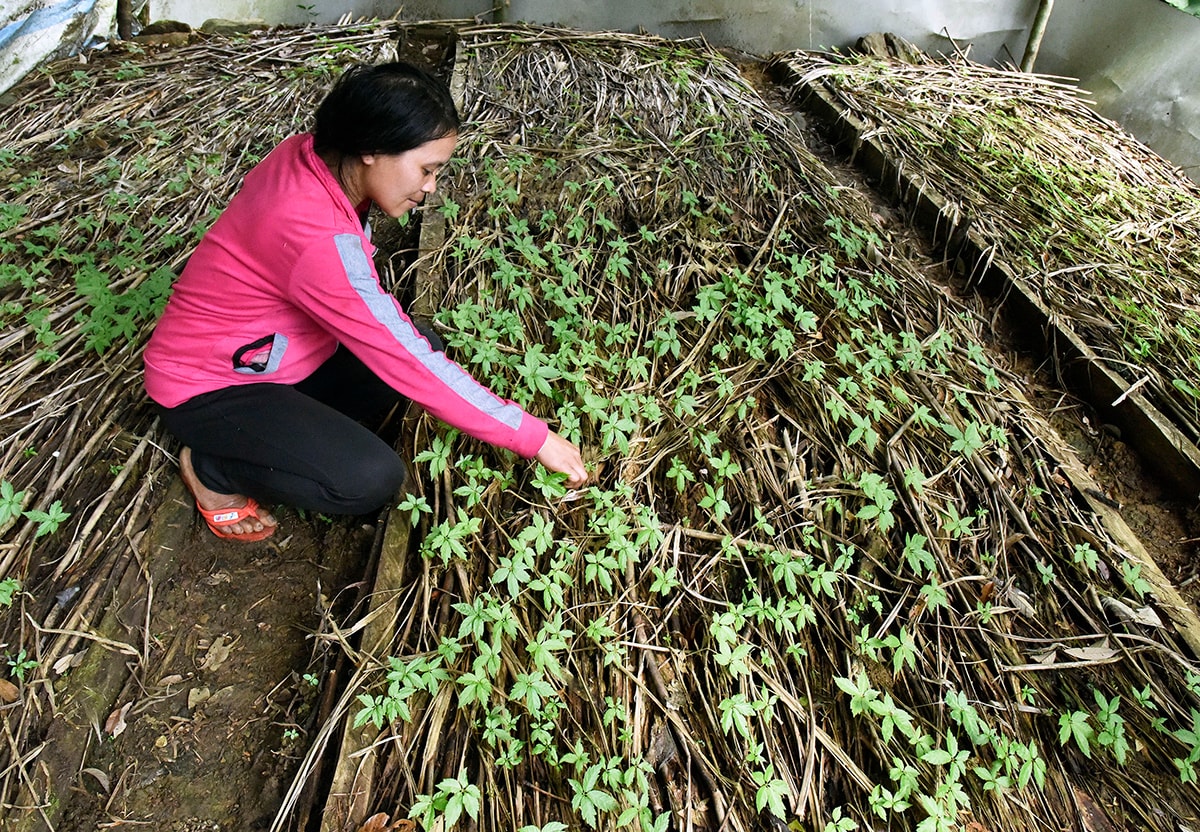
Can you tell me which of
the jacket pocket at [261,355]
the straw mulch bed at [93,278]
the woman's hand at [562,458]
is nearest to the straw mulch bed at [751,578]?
the woman's hand at [562,458]

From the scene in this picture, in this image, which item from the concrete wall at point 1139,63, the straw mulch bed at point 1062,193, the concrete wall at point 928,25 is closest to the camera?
the straw mulch bed at point 1062,193

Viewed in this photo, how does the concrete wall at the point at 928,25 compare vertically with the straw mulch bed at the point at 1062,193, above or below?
above

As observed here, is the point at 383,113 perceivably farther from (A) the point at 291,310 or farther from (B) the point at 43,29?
(B) the point at 43,29

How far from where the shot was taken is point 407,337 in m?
1.90

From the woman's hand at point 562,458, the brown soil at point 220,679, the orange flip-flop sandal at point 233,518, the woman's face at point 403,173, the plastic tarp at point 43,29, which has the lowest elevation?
the brown soil at point 220,679

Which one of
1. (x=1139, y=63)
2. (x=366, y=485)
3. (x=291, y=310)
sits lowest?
(x=366, y=485)

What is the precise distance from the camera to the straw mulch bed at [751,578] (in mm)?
1788

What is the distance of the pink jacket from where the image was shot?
5.98ft

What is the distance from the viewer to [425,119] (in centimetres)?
176

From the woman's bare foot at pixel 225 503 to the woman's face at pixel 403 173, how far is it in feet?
3.10

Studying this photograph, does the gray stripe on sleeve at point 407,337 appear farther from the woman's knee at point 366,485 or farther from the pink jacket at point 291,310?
the woman's knee at point 366,485

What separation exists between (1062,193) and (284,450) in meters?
3.75

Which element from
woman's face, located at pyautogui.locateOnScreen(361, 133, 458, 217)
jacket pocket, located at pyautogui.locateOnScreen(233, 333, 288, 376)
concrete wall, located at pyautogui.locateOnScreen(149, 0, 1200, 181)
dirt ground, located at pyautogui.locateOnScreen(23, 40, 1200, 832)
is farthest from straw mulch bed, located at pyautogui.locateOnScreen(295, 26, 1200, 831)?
concrete wall, located at pyautogui.locateOnScreen(149, 0, 1200, 181)

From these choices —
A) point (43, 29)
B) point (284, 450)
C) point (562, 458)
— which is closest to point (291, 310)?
point (284, 450)
